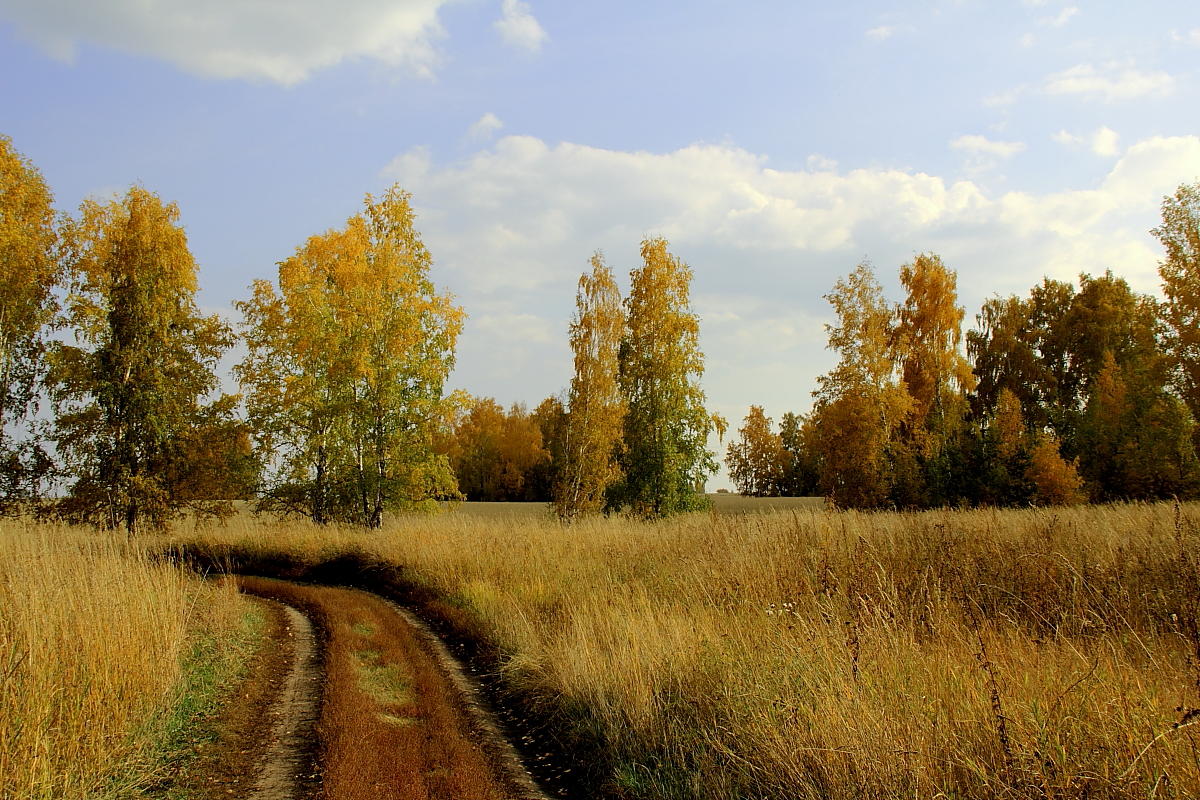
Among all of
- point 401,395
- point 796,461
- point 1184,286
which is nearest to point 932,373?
point 1184,286

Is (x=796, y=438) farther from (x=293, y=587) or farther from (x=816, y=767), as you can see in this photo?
(x=816, y=767)

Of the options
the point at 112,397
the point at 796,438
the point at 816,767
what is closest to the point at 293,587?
the point at 112,397

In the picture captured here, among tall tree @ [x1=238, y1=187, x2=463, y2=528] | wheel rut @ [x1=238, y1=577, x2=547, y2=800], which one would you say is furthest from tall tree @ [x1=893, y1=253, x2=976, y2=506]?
wheel rut @ [x1=238, y1=577, x2=547, y2=800]

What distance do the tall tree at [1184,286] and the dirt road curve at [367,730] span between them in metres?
32.7

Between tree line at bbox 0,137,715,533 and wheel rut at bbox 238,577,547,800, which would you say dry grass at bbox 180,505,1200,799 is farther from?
tree line at bbox 0,137,715,533

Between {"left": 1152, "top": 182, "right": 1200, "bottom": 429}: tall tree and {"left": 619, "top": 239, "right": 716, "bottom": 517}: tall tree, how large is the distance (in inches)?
784

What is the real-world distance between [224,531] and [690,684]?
74.1 ft

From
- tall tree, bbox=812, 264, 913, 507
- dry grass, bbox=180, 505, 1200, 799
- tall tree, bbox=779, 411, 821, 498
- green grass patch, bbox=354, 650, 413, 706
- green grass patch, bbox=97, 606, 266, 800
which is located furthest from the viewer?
tall tree, bbox=779, 411, 821, 498

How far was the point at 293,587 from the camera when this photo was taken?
52.3 ft

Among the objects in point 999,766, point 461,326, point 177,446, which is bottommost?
point 999,766

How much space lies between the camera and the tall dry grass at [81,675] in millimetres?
4605

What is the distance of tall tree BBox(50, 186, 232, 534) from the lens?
72.3ft

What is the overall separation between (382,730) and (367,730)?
0.43ft

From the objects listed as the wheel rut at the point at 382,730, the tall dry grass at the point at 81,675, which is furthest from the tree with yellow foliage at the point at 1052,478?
the tall dry grass at the point at 81,675
